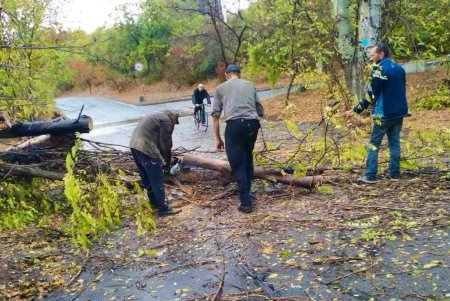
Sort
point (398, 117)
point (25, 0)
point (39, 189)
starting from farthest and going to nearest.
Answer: point (25, 0) < point (39, 189) < point (398, 117)

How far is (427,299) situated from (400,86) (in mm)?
3071

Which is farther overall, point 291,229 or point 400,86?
point 400,86

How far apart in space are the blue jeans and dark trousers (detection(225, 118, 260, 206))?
1.51m

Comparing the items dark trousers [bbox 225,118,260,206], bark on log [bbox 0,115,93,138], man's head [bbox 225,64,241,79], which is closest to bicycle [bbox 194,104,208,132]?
bark on log [bbox 0,115,93,138]

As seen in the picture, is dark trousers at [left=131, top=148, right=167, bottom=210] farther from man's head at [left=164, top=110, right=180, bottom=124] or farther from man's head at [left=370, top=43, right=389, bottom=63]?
man's head at [left=370, top=43, right=389, bottom=63]

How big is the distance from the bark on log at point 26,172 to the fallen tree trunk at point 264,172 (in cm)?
186

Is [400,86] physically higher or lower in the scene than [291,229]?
higher

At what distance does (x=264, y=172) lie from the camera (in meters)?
6.07

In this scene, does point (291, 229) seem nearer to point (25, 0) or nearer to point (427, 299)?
point (427, 299)

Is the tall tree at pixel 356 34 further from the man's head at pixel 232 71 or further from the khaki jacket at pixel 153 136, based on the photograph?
the khaki jacket at pixel 153 136

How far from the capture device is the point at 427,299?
2986 millimetres

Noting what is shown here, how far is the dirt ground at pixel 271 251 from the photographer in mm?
3410

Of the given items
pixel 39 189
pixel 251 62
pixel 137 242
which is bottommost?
pixel 137 242

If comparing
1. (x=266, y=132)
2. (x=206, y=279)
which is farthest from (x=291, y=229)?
(x=266, y=132)
